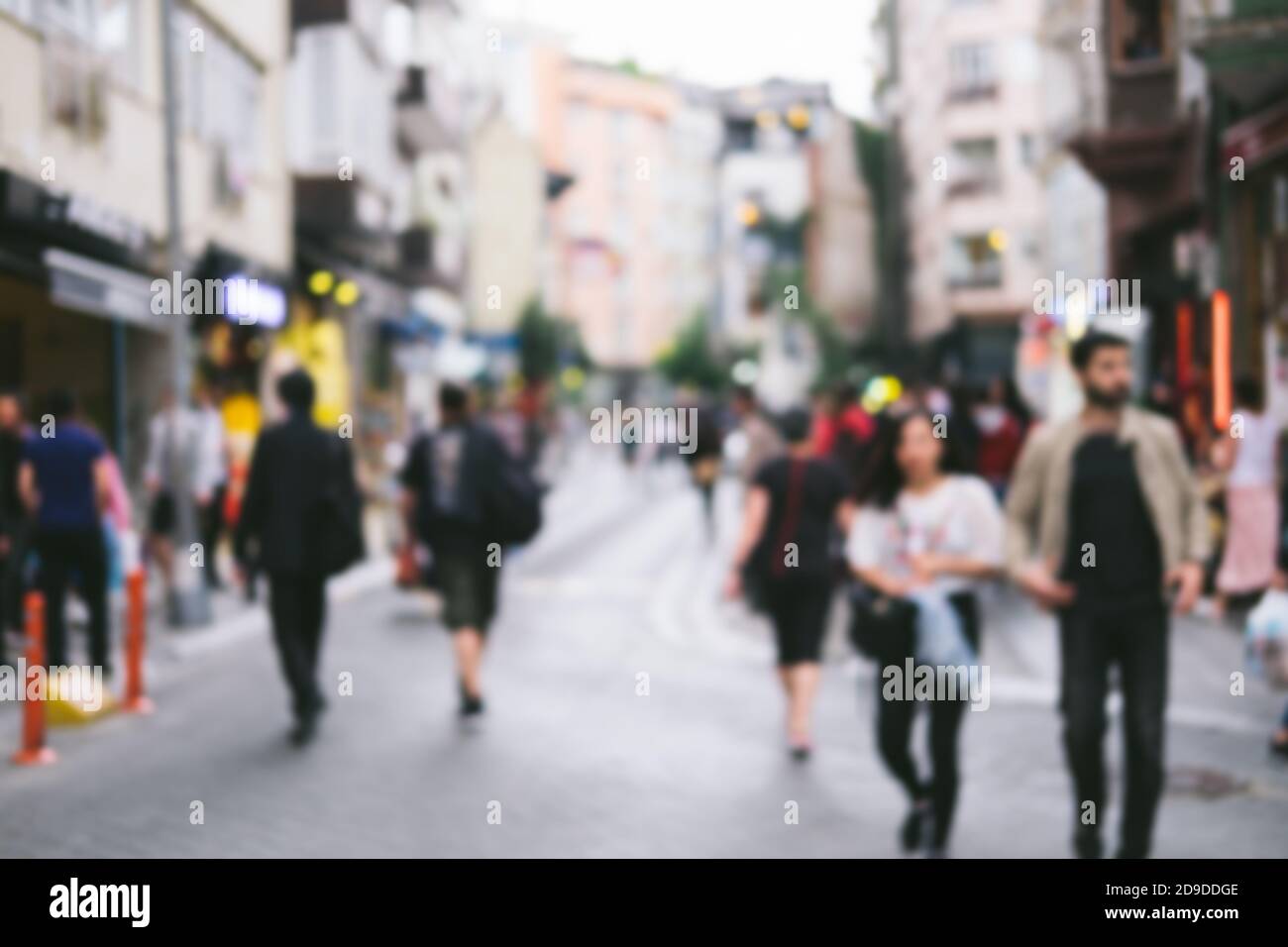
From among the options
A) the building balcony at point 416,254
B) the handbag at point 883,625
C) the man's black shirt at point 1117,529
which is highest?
the building balcony at point 416,254

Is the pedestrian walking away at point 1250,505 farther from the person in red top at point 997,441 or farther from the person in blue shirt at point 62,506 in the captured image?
the person in blue shirt at point 62,506

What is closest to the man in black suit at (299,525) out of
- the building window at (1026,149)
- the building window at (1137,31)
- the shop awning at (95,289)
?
the shop awning at (95,289)

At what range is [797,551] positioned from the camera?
8734mm

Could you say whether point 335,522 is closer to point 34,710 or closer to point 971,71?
point 34,710

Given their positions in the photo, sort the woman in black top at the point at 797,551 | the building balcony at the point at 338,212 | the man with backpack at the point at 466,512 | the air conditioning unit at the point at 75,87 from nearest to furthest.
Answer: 1. the woman in black top at the point at 797,551
2. the man with backpack at the point at 466,512
3. the air conditioning unit at the point at 75,87
4. the building balcony at the point at 338,212

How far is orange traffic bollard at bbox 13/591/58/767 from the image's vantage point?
8.18 meters

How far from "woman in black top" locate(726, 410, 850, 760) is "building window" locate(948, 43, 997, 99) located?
44301mm

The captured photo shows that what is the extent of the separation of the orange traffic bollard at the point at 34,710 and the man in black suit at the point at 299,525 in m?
1.11

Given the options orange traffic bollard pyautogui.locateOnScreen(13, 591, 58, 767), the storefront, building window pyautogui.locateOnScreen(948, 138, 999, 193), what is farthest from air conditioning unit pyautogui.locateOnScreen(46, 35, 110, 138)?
building window pyautogui.locateOnScreen(948, 138, 999, 193)

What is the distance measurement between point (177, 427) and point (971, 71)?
41.4 metres

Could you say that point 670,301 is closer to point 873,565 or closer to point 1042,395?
point 1042,395

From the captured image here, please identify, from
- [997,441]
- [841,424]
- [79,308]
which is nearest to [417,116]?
→ [79,308]

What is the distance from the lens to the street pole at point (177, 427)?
44.4 feet
